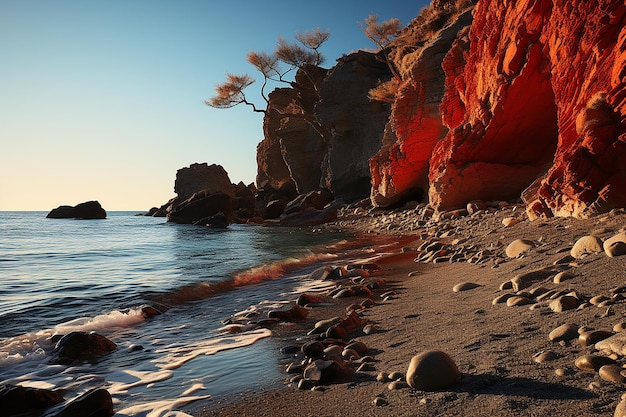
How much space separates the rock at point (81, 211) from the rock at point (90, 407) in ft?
195

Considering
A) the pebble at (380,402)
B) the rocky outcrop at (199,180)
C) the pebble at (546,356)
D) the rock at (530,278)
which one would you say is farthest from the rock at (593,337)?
the rocky outcrop at (199,180)

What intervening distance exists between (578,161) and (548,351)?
5118 millimetres

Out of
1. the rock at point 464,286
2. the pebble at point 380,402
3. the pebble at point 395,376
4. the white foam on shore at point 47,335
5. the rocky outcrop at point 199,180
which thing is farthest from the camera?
the rocky outcrop at point 199,180

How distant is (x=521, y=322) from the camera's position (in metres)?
2.90

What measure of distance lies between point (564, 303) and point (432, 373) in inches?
53.4

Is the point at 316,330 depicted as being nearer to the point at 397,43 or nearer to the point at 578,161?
the point at 578,161

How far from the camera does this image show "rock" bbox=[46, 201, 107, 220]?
55.2 metres

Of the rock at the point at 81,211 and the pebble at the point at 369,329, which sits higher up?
the rock at the point at 81,211

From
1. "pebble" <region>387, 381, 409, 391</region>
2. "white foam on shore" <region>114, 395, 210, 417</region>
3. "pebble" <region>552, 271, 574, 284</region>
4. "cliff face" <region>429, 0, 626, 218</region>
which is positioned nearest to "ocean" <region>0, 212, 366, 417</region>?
"white foam on shore" <region>114, 395, 210, 417</region>

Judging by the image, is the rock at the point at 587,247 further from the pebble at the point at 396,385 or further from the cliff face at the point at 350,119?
the cliff face at the point at 350,119

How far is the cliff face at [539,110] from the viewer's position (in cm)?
623

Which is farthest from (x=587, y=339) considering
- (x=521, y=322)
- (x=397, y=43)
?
(x=397, y=43)

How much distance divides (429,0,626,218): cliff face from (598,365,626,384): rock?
15.8 ft

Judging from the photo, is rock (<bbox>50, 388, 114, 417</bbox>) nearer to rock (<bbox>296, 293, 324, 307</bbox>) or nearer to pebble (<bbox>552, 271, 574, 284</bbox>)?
rock (<bbox>296, 293, 324, 307</bbox>)
